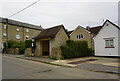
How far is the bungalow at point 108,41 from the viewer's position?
15.9m

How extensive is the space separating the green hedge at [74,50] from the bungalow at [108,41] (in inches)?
81.0

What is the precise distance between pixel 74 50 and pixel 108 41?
589cm

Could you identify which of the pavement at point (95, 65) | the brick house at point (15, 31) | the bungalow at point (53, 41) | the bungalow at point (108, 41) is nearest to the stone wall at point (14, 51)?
the brick house at point (15, 31)

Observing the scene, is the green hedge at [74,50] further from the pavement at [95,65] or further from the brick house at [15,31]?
the brick house at [15,31]

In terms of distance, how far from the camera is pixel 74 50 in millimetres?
16234

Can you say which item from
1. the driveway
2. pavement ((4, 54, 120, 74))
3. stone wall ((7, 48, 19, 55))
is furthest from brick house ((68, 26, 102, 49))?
stone wall ((7, 48, 19, 55))

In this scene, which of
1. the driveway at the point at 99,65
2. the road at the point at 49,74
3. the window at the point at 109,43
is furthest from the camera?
the window at the point at 109,43

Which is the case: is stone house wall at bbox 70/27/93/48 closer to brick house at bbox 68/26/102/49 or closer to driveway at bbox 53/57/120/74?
brick house at bbox 68/26/102/49

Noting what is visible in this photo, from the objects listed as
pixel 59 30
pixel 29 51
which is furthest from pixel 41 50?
pixel 59 30

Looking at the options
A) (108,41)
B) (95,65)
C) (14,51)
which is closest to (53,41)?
(95,65)

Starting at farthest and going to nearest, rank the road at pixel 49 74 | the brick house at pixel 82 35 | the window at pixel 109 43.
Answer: the brick house at pixel 82 35
the window at pixel 109 43
the road at pixel 49 74

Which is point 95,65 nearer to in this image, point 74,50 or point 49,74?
point 49,74

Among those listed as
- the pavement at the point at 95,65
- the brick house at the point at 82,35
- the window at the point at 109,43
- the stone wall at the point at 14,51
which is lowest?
the pavement at the point at 95,65

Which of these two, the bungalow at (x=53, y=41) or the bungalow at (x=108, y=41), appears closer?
the bungalow at (x=53, y=41)
